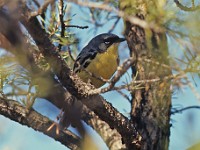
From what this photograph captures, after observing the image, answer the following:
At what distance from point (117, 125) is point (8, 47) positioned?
3.66 ft

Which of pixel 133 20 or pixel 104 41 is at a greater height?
pixel 104 41

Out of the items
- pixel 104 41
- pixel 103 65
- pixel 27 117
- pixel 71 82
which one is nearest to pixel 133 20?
pixel 71 82

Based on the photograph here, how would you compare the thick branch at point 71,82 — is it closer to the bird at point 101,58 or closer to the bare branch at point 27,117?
the bare branch at point 27,117

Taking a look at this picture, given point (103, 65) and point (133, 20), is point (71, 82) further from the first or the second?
point (103, 65)

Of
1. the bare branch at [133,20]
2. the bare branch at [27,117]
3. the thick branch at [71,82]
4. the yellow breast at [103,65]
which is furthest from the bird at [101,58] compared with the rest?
the bare branch at [133,20]

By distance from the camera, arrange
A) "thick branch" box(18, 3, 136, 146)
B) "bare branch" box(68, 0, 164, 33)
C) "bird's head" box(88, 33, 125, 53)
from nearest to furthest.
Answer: "bare branch" box(68, 0, 164, 33), "thick branch" box(18, 3, 136, 146), "bird's head" box(88, 33, 125, 53)

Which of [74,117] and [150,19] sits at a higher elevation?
[74,117]

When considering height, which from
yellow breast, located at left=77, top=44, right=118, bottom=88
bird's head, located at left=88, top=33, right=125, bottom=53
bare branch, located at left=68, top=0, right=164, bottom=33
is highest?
bird's head, located at left=88, top=33, right=125, bottom=53

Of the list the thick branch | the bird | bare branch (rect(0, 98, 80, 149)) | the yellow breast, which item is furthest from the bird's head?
the thick branch

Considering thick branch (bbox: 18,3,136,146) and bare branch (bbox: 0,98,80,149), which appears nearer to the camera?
thick branch (bbox: 18,3,136,146)

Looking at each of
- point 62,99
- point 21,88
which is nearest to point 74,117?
point 62,99

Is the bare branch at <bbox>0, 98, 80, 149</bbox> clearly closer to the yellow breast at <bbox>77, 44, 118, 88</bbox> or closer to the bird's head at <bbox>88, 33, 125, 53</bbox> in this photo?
the yellow breast at <bbox>77, 44, 118, 88</bbox>

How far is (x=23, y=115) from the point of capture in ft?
9.22

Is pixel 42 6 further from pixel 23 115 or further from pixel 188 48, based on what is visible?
pixel 23 115
